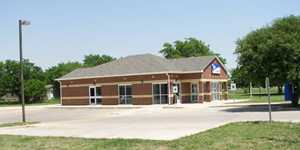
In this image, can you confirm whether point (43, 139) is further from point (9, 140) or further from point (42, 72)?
point (42, 72)

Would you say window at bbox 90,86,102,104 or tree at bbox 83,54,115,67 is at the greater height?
tree at bbox 83,54,115,67

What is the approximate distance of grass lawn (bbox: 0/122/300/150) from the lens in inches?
496

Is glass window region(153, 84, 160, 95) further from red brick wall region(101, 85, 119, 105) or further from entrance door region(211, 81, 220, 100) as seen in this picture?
entrance door region(211, 81, 220, 100)

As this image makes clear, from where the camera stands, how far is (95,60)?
11744 cm

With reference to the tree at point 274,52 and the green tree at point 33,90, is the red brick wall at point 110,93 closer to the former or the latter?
the tree at point 274,52

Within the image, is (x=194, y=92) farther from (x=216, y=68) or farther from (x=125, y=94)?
(x=125, y=94)

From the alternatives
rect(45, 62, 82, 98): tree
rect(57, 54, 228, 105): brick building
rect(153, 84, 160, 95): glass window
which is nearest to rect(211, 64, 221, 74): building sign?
rect(57, 54, 228, 105): brick building

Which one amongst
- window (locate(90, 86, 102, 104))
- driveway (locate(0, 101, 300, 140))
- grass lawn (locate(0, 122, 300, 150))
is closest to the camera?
grass lawn (locate(0, 122, 300, 150))

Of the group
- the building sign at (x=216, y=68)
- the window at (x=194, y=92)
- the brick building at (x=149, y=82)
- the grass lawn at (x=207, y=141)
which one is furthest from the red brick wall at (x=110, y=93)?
the grass lawn at (x=207, y=141)

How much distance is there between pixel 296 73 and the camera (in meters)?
29.0

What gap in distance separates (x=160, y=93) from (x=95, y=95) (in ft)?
26.9

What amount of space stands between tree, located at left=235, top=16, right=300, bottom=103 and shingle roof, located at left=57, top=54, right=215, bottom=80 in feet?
47.8

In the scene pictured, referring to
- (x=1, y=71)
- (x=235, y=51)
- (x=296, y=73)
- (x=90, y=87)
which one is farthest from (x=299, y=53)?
(x=1, y=71)

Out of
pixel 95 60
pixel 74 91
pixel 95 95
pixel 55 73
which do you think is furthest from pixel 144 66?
pixel 95 60
